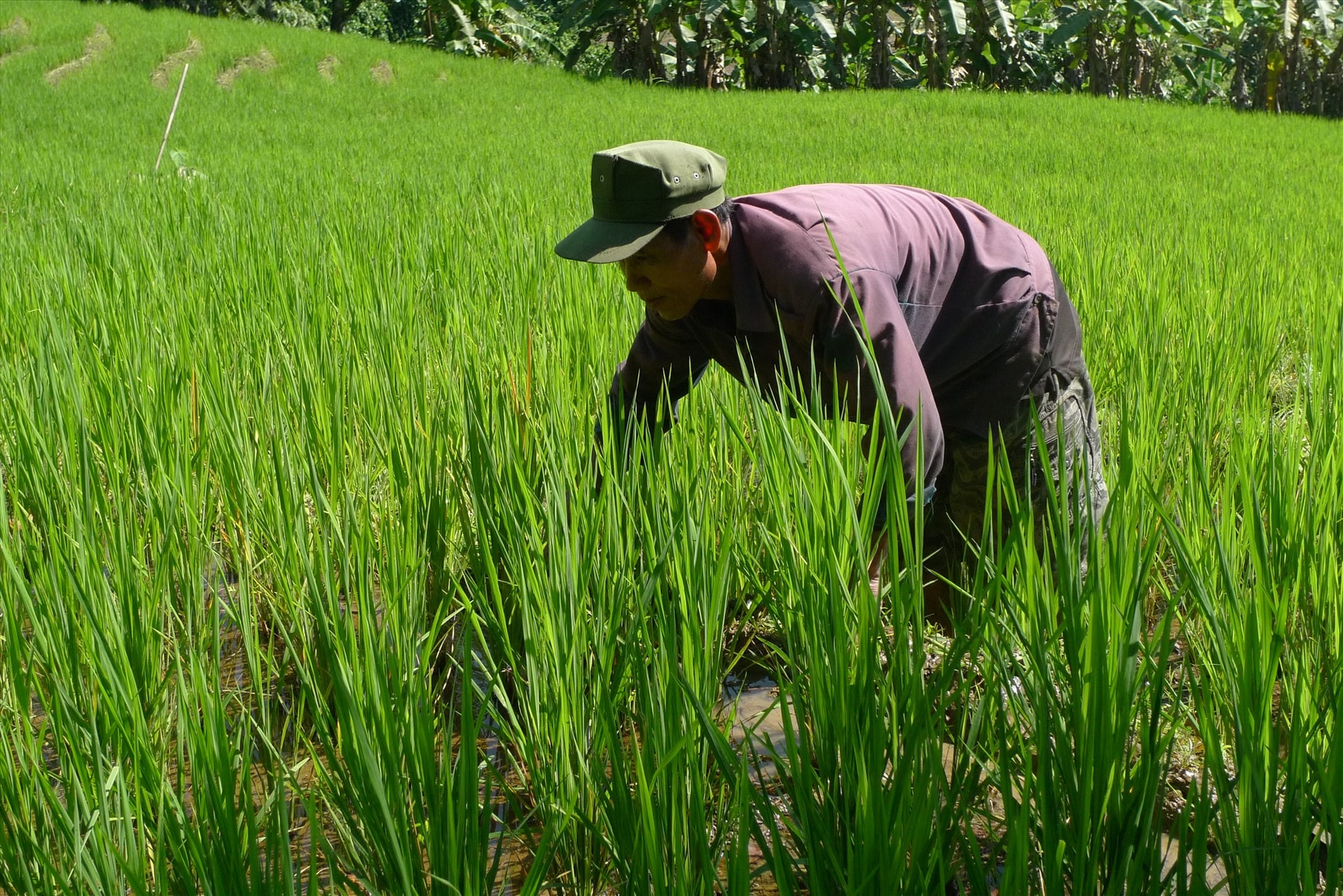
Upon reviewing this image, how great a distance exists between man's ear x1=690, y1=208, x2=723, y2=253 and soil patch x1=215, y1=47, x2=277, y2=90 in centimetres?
1170

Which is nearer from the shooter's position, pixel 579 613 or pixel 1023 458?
pixel 579 613

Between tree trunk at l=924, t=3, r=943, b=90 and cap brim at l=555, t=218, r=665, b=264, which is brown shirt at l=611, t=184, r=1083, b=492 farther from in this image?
tree trunk at l=924, t=3, r=943, b=90

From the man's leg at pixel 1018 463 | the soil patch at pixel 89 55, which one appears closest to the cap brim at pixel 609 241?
the man's leg at pixel 1018 463

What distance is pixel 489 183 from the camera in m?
5.57

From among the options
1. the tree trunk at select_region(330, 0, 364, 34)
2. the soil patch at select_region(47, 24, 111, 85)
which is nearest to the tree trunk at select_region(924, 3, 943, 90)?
the soil patch at select_region(47, 24, 111, 85)

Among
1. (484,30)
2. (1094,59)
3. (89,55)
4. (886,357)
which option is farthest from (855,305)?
(484,30)

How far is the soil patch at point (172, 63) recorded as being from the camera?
11648 millimetres

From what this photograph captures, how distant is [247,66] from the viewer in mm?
12211

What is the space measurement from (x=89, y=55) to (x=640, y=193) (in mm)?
13643

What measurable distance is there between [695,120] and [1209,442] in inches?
321

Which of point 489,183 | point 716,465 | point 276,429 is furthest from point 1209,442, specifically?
point 489,183

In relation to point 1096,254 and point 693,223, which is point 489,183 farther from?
point 693,223

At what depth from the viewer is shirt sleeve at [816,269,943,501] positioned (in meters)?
1.27

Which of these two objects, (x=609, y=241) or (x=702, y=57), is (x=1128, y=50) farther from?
(x=609, y=241)
